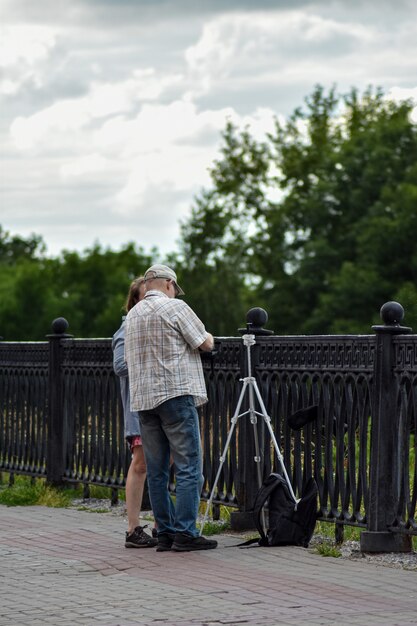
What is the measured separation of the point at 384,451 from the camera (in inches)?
324

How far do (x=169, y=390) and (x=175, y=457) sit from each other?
1.52ft

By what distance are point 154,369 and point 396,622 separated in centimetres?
302

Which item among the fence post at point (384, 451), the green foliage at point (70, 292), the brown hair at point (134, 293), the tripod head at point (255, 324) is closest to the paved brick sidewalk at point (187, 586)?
the fence post at point (384, 451)

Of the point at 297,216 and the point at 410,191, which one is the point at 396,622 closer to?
the point at 410,191

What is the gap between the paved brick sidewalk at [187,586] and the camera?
20.8 feet

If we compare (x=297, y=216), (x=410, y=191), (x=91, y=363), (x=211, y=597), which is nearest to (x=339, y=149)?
(x=297, y=216)

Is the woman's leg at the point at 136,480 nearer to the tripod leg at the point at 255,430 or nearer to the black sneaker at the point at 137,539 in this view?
the black sneaker at the point at 137,539

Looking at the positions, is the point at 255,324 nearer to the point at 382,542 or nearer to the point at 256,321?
the point at 256,321

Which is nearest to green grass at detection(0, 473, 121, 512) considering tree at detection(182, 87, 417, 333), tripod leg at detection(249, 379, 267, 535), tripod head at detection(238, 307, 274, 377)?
tripod leg at detection(249, 379, 267, 535)

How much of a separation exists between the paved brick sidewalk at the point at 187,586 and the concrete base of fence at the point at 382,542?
0.69 ft

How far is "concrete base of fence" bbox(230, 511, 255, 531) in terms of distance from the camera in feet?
31.2

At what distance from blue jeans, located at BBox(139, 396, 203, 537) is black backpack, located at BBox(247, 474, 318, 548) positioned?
1.41 ft

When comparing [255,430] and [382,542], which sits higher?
[255,430]

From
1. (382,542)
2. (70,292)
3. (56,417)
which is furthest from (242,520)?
(70,292)
